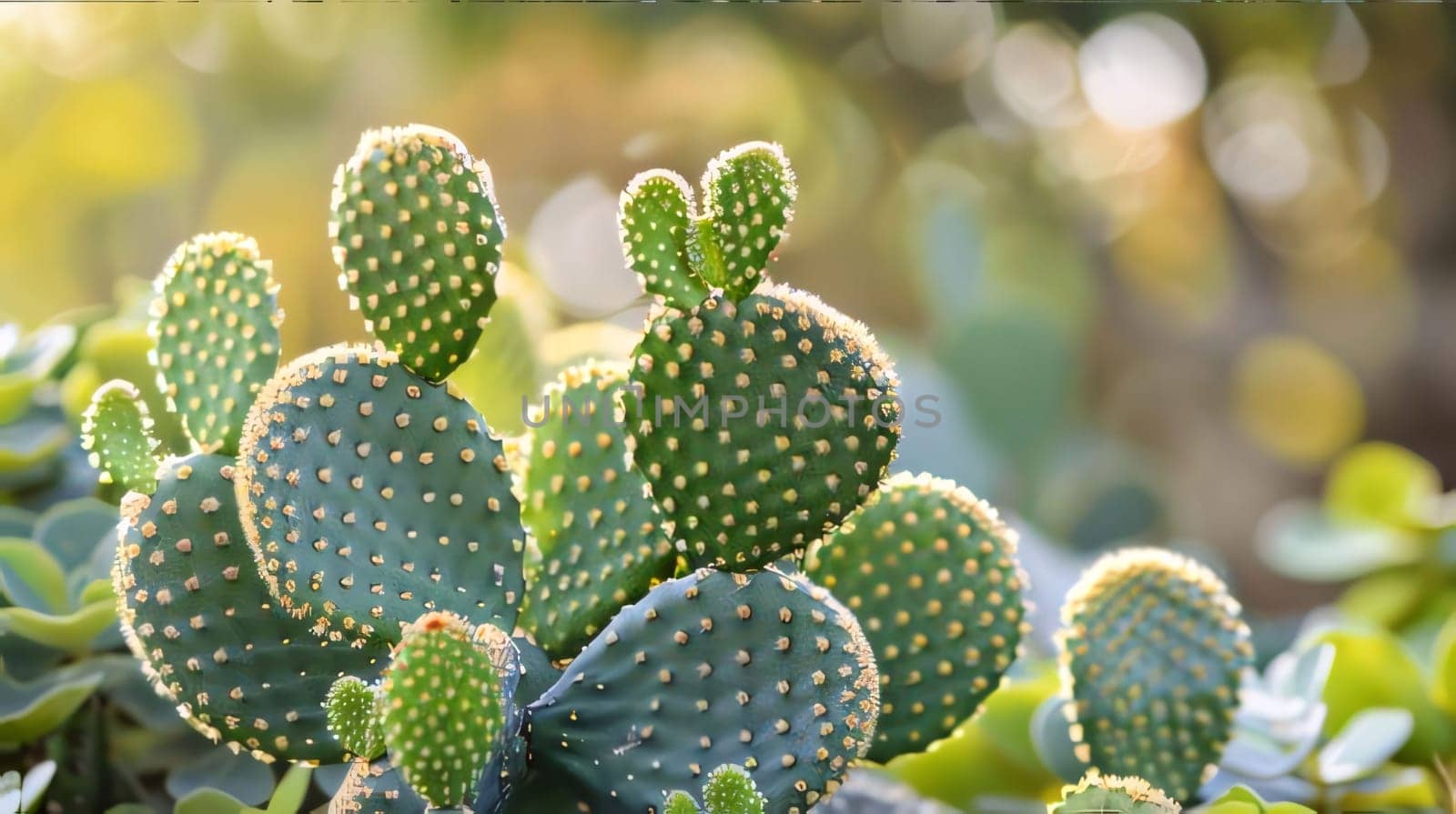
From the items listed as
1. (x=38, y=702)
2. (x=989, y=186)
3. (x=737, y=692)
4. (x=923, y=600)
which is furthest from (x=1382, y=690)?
(x=989, y=186)

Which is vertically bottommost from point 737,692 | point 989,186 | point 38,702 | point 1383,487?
point 38,702

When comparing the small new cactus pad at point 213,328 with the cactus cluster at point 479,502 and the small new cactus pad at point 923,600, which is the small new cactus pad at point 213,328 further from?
the small new cactus pad at point 923,600

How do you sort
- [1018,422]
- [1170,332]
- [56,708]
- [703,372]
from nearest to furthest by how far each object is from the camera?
Result: [703,372] < [56,708] < [1018,422] < [1170,332]

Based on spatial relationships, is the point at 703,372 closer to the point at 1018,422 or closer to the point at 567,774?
the point at 567,774

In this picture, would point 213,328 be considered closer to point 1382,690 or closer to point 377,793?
point 377,793

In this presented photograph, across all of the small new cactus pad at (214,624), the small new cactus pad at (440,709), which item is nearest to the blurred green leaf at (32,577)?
the small new cactus pad at (214,624)

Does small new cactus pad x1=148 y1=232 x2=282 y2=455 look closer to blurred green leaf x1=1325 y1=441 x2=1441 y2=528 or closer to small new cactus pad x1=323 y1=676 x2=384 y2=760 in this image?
small new cactus pad x1=323 y1=676 x2=384 y2=760

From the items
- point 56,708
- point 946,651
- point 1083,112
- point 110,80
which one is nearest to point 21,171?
point 110,80
